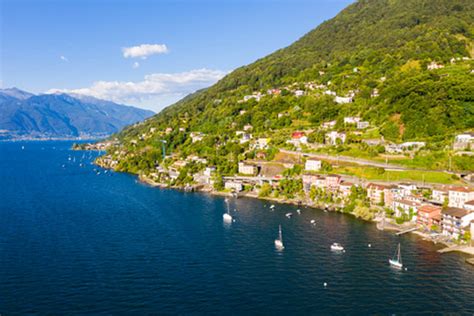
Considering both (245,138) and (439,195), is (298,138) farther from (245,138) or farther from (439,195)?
(439,195)

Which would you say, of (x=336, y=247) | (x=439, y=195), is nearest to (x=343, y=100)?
(x=439, y=195)

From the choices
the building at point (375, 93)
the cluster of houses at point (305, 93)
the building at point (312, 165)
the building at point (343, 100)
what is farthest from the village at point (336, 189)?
the cluster of houses at point (305, 93)

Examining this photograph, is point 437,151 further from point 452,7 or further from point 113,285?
point 452,7

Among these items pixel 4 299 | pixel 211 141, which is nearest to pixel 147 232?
pixel 4 299

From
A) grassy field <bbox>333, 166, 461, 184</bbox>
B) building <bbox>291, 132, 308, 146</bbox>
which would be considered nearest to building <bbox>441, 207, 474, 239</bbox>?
grassy field <bbox>333, 166, 461, 184</bbox>

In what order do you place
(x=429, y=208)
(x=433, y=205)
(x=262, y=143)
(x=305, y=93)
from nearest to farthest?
(x=429, y=208) → (x=433, y=205) → (x=262, y=143) → (x=305, y=93)

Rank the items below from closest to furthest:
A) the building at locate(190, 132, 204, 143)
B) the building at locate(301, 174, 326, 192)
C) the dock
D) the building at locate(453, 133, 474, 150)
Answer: the dock
the building at locate(301, 174, 326, 192)
the building at locate(453, 133, 474, 150)
the building at locate(190, 132, 204, 143)

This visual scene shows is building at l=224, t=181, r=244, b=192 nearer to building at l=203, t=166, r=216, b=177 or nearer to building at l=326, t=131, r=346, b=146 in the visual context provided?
building at l=203, t=166, r=216, b=177
